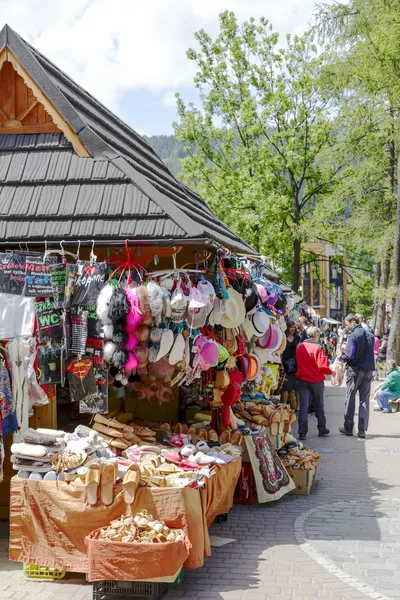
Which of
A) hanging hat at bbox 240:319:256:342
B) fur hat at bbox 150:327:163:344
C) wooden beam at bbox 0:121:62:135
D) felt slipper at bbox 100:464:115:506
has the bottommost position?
felt slipper at bbox 100:464:115:506

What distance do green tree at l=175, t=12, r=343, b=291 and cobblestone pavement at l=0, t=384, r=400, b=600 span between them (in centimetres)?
1976

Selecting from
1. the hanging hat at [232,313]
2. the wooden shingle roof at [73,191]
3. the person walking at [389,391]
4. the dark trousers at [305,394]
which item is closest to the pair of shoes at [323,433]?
the dark trousers at [305,394]

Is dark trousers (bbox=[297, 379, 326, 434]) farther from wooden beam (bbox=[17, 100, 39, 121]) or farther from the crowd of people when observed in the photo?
wooden beam (bbox=[17, 100, 39, 121])

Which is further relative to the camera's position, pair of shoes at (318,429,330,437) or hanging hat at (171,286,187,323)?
pair of shoes at (318,429,330,437)

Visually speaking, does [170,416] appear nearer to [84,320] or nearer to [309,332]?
[84,320]

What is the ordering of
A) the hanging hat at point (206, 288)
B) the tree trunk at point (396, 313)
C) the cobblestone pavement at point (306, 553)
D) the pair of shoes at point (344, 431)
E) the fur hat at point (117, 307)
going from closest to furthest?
1. the cobblestone pavement at point (306, 553)
2. the fur hat at point (117, 307)
3. the hanging hat at point (206, 288)
4. the pair of shoes at point (344, 431)
5. the tree trunk at point (396, 313)

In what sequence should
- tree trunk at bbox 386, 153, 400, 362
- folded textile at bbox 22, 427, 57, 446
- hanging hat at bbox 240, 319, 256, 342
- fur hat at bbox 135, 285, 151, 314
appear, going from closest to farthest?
folded textile at bbox 22, 427, 57, 446, fur hat at bbox 135, 285, 151, 314, hanging hat at bbox 240, 319, 256, 342, tree trunk at bbox 386, 153, 400, 362

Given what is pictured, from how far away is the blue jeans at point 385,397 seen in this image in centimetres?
1772

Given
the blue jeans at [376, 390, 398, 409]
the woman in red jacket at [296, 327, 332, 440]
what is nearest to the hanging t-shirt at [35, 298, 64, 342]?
the woman in red jacket at [296, 327, 332, 440]

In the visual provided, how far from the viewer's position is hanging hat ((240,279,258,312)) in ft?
27.9

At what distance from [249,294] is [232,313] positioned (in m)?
0.59

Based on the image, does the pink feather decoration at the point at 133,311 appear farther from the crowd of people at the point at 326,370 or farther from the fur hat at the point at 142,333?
the crowd of people at the point at 326,370

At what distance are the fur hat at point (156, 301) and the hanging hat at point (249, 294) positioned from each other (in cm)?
178

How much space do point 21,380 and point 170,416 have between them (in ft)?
8.61
